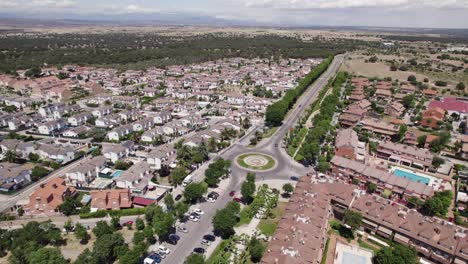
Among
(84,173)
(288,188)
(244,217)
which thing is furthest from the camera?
(84,173)

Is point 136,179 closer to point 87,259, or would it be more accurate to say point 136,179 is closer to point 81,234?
point 81,234

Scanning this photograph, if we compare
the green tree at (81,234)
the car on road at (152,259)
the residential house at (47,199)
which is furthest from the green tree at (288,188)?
the residential house at (47,199)

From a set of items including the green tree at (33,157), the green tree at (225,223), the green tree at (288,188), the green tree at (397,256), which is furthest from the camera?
the green tree at (33,157)

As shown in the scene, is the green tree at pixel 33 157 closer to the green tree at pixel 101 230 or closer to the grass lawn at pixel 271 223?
the green tree at pixel 101 230

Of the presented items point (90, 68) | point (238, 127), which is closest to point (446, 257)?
point (238, 127)

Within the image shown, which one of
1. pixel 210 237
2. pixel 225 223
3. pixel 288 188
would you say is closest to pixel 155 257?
pixel 210 237

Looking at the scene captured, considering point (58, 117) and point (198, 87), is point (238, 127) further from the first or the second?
point (58, 117)
